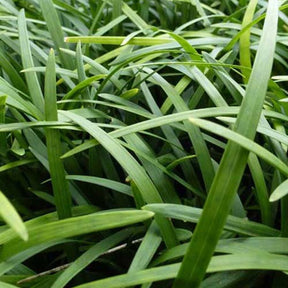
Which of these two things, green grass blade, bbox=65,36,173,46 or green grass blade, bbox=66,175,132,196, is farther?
green grass blade, bbox=65,36,173,46

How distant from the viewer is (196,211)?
1.24 ft

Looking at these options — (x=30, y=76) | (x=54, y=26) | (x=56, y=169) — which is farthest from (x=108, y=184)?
(x=54, y=26)

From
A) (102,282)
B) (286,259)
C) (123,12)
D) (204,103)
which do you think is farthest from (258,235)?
(123,12)

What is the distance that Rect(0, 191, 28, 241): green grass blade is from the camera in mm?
264

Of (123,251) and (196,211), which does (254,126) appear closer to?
(196,211)

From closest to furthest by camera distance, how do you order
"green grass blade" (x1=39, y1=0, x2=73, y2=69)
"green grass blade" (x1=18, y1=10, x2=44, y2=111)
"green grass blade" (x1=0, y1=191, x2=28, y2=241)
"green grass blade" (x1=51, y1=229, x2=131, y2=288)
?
1. "green grass blade" (x1=0, y1=191, x2=28, y2=241)
2. "green grass blade" (x1=51, y1=229, x2=131, y2=288)
3. "green grass blade" (x1=18, y1=10, x2=44, y2=111)
4. "green grass blade" (x1=39, y1=0, x2=73, y2=69)

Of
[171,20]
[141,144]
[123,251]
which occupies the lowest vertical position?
[123,251]

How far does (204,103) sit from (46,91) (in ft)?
0.81

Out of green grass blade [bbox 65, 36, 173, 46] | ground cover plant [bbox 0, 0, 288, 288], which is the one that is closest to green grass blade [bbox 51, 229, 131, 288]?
ground cover plant [bbox 0, 0, 288, 288]

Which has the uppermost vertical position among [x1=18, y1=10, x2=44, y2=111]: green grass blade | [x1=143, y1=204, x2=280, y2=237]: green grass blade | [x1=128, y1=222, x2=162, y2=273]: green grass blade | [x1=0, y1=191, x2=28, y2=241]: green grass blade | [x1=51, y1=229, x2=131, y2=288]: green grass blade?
[x1=18, y1=10, x2=44, y2=111]: green grass blade

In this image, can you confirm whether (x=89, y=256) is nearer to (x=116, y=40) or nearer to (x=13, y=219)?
(x=13, y=219)

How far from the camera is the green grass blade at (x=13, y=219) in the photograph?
0.26 metres

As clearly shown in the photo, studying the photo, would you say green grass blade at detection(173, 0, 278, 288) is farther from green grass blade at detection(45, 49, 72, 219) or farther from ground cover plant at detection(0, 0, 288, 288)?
green grass blade at detection(45, 49, 72, 219)

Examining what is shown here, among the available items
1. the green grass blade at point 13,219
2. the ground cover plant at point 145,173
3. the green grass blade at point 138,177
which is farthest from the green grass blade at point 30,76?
the green grass blade at point 13,219
